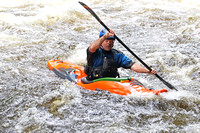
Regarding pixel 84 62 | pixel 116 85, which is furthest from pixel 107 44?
pixel 84 62

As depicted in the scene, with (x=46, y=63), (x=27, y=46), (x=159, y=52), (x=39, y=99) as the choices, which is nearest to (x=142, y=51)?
(x=159, y=52)

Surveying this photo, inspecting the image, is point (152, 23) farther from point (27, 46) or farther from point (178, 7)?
point (27, 46)

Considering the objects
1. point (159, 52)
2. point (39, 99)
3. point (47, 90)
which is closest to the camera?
point (39, 99)

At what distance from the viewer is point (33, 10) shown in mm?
11344

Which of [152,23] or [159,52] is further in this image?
[152,23]

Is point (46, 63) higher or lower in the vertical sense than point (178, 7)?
lower

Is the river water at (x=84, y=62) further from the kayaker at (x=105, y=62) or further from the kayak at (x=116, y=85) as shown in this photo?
the kayaker at (x=105, y=62)

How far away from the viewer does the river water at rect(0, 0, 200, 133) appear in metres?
Answer: 3.12

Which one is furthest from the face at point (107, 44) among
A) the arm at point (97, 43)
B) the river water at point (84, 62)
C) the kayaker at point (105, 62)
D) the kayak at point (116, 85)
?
the river water at point (84, 62)

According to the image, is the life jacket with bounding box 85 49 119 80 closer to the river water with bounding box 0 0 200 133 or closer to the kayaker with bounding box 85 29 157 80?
the kayaker with bounding box 85 29 157 80

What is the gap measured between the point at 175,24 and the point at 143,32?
1.38m

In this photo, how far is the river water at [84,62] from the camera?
10.2 feet

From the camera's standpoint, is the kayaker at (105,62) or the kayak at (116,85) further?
the kayaker at (105,62)

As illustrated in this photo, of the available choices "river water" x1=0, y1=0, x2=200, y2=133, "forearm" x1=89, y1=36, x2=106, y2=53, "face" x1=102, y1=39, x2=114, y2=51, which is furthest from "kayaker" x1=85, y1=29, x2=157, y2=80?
"river water" x1=0, y1=0, x2=200, y2=133
